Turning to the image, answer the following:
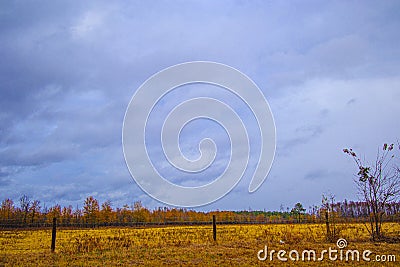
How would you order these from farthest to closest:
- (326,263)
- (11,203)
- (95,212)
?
(11,203) → (95,212) → (326,263)

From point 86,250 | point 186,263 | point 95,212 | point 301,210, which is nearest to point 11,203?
point 95,212

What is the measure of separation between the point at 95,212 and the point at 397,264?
2460 inches

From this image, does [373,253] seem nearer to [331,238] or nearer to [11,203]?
[331,238]

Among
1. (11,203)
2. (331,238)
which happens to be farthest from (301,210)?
(11,203)

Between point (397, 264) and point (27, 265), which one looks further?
point (27, 265)

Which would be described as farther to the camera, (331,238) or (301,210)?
(301,210)

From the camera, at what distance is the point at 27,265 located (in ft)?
34.2

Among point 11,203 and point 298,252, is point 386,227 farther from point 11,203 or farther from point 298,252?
point 11,203

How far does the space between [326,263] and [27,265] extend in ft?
27.8

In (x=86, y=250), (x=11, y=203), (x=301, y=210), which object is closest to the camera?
(x=86, y=250)

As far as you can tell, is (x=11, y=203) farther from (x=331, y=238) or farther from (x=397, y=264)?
(x=397, y=264)

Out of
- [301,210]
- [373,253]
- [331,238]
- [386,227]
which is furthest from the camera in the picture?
[301,210]

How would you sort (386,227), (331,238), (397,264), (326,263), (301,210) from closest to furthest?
(397,264) < (326,263) < (331,238) < (386,227) < (301,210)

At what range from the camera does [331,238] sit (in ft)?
49.4
